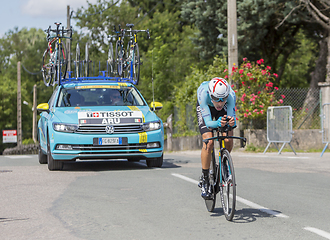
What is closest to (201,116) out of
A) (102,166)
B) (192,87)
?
(102,166)

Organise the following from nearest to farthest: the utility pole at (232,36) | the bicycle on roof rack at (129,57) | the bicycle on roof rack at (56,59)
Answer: the bicycle on roof rack at (56,59), the bicycle on roof rack at (129,57), the utility pole at (232,36)

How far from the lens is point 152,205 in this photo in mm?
6766

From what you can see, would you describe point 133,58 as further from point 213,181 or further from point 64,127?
point 213,181

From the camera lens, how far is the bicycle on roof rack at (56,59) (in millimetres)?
13142

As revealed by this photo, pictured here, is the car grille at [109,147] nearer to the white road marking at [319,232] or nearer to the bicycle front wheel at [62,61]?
the bicycle front wheel at [62,61]

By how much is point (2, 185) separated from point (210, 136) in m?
4.29

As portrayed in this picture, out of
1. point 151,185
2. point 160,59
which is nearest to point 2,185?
point 151,185

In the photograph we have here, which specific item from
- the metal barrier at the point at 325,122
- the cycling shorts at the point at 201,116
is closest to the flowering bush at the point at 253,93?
the metal barrier at the point at 325,122

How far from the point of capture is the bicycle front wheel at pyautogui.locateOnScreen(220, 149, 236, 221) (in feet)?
18.0

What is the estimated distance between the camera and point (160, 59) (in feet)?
108

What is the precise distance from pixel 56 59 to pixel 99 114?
382 cm

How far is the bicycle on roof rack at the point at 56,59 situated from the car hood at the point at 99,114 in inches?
94.3

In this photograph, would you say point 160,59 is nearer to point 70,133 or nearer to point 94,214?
point 70,133

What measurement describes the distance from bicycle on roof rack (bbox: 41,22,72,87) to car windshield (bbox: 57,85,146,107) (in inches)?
55.3
